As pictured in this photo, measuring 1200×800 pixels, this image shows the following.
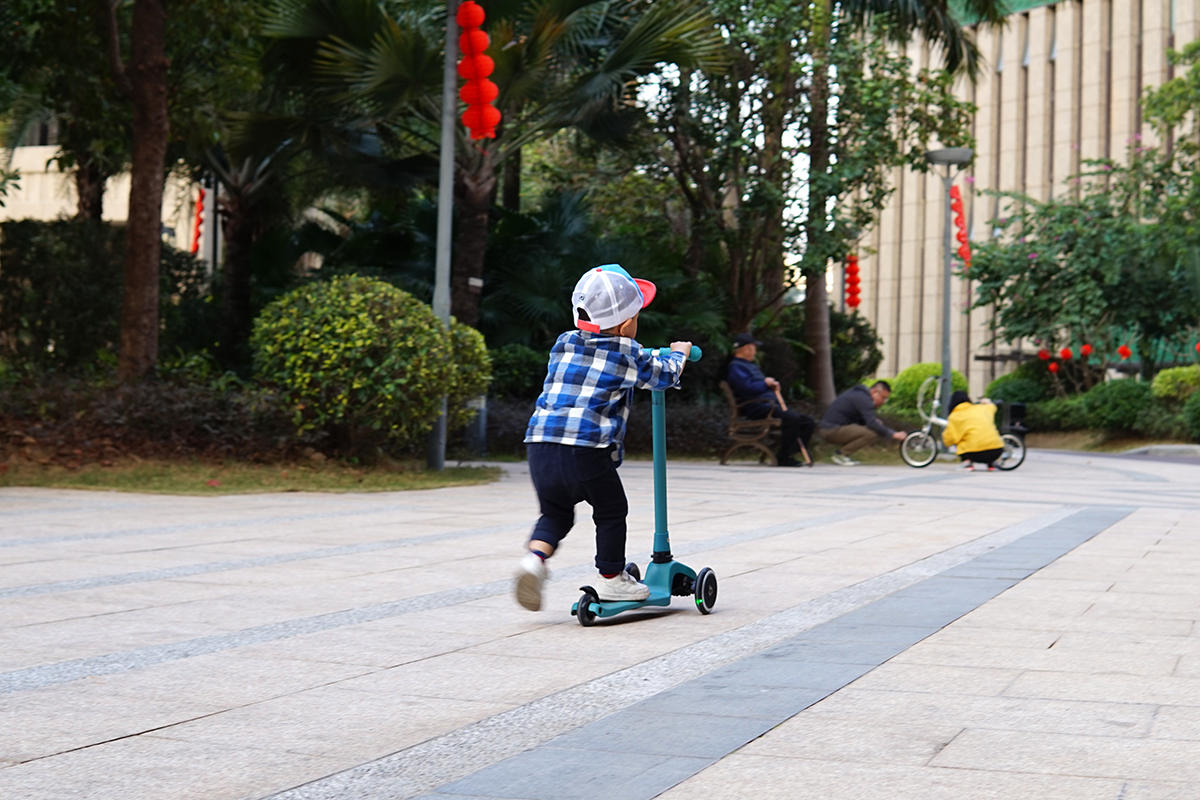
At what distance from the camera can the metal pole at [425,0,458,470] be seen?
14.4 metres

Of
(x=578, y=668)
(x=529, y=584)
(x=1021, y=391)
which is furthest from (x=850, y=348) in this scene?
Result: (x=578, y=668)

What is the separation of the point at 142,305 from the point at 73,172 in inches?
388

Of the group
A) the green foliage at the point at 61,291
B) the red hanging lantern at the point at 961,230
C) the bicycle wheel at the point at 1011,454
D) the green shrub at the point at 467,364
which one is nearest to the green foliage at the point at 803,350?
the red hanging lantern at the point at 961,230

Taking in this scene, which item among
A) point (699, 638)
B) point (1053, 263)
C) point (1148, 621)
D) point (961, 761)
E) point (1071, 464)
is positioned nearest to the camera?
point (961, 761)

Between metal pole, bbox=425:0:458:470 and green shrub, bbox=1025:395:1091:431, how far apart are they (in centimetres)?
2476

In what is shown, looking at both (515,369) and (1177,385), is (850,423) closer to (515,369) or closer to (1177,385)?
(515,369)

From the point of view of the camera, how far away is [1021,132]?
2403 inches

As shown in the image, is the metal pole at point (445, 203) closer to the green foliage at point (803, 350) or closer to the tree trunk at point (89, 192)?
the tree trunk at point (89, 192)

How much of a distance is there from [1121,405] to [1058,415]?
2.97 metres

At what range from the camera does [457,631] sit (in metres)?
5.56

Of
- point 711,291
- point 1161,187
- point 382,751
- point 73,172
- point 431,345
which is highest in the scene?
point 1161,187

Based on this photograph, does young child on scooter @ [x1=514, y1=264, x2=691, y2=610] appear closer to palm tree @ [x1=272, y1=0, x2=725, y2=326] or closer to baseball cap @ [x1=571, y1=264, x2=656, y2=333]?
baseball cap @ [x1=571, y1=264, x2=656, y2=333]

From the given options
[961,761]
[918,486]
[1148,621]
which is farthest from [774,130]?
[961,761]

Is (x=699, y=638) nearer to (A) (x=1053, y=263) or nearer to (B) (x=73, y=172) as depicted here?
(B) (x=73, y=172)
